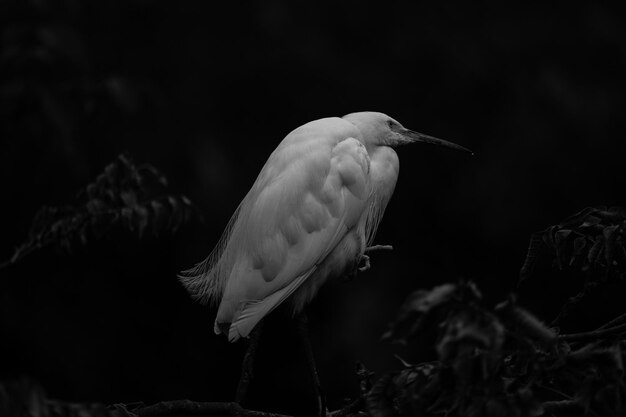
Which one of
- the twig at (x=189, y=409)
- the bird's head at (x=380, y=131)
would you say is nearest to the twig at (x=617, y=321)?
the twig at (x=189, y=409)

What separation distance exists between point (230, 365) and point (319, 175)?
2110 mm

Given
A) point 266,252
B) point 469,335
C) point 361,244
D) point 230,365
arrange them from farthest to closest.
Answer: point 230,365 → point 361,244 → point 266,252 → point 469,335

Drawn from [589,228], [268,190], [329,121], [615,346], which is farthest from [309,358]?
[615,346]

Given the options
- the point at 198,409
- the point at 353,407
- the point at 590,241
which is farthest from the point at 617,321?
the point at 198,409

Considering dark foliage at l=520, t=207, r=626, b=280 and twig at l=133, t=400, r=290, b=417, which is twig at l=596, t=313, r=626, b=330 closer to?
dark foliage at l=520, t=207, r=626, b=280

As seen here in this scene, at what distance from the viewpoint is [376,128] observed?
2.48 m

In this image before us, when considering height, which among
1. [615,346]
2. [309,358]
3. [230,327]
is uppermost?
[615,346]

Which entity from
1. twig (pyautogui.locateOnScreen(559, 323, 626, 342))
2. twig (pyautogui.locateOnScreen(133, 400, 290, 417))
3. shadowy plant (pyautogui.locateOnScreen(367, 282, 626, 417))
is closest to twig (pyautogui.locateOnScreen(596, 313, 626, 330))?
twig (pyautogui.locateOnScreen(559, 323, 626, 342))

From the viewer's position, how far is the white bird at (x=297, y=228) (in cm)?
222

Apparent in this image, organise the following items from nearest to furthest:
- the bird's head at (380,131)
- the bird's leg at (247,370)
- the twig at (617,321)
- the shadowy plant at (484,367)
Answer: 1. the shadowy plant at (484,367)
2. the twig at (617,321)
3. the bird's leg at (247,370)
4. the bird's head at (380,131)

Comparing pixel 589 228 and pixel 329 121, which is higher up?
pixel 329 121

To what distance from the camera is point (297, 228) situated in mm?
2268

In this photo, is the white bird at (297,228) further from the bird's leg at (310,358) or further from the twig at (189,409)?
the twig at (189,409)

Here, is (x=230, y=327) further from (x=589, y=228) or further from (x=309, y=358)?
(x=589, y=228)
